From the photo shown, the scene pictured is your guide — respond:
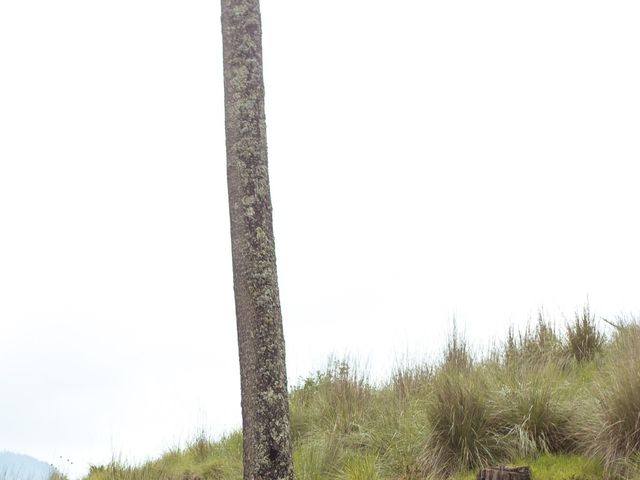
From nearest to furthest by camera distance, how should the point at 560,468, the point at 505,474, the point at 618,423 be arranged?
the point at 505,474
the point at 618,423
the point at 560,468

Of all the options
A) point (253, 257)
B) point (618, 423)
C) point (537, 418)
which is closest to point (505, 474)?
point (618, 423)

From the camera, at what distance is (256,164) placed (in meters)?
6.85

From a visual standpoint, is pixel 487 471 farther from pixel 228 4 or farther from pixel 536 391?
pixel 228 4

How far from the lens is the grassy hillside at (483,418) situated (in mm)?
7676

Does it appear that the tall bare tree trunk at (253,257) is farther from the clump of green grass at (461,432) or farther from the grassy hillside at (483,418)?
the clump of green grass at (461,432)

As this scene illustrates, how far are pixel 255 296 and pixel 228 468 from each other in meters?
5.08

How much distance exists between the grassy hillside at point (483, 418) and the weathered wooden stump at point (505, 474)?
0.63 meters

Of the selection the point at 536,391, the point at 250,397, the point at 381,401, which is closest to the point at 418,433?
the point at 536,391

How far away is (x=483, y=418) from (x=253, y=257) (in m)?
3.56

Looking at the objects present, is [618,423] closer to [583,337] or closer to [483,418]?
[483,418]

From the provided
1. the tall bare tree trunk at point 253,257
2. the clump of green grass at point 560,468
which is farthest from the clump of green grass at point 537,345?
the tall bare tree trunk at point 253,257

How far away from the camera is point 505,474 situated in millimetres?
6945

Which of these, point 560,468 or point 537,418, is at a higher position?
point 537,418

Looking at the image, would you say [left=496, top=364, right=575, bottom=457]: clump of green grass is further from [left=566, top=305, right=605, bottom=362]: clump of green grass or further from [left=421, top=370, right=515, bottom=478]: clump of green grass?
[left=566, top=305, right=605, bottom=362]: clump of green grass
